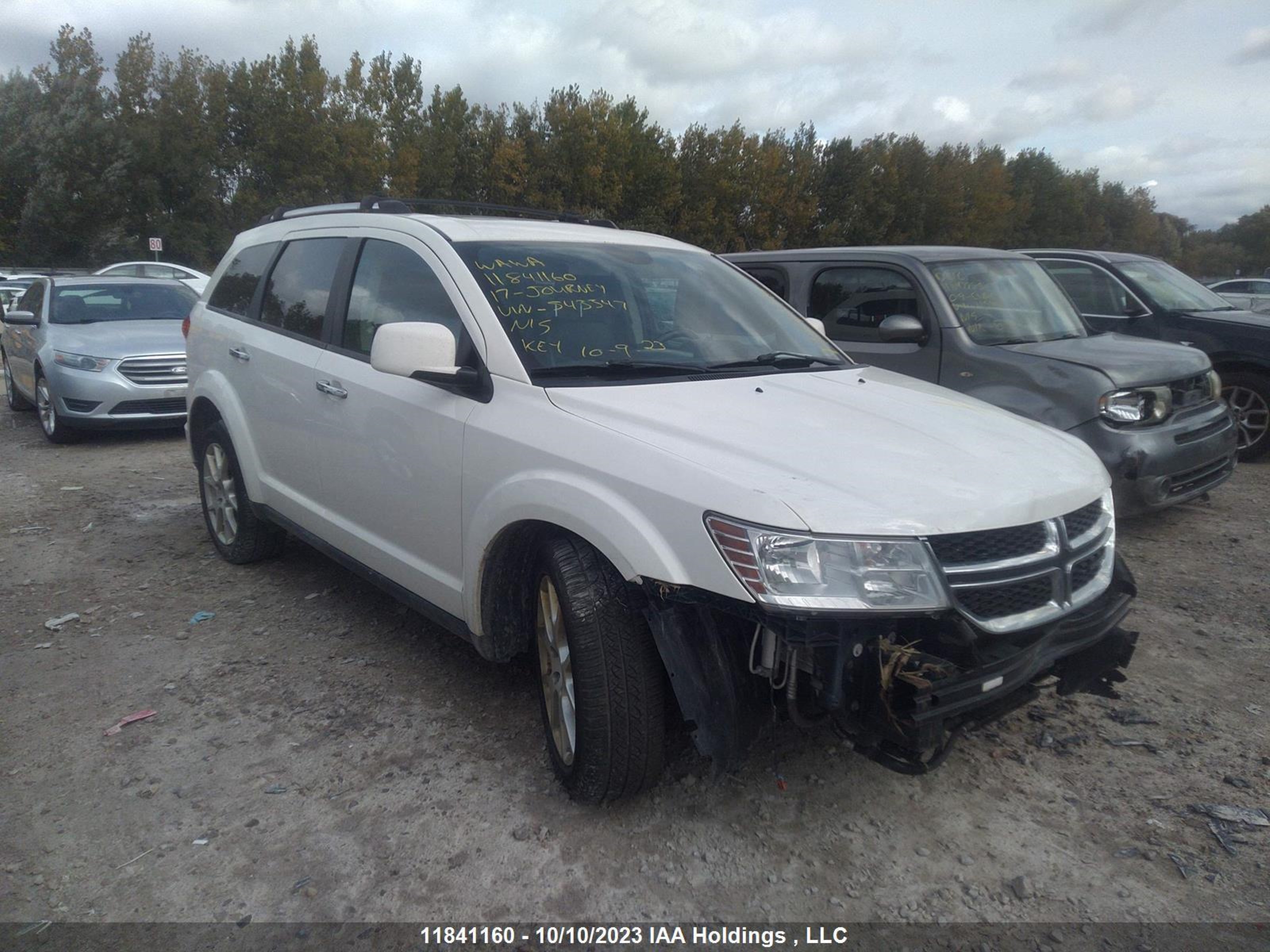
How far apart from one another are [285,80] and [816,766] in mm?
38901

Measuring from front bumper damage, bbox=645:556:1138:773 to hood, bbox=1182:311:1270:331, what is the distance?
657cm

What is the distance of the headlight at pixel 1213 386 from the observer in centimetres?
619

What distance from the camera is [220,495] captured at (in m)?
5.27

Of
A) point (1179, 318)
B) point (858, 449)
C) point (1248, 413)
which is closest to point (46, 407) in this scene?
point (858, 449)

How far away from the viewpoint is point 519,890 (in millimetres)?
2607

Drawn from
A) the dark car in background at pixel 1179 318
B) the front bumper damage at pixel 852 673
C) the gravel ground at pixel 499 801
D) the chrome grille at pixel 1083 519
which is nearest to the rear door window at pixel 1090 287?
the dark car in background at pixel 1179 318

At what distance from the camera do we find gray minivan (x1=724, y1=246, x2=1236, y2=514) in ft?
17.7

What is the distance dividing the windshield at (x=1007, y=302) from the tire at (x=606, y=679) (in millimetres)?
3962

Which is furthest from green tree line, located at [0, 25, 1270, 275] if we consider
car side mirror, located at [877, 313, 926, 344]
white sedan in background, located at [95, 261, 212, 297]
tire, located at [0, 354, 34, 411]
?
car side mirror, located at [877, 313, 926, 344]

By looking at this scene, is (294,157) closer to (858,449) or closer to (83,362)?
(83,362)

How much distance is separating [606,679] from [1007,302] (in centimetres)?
468

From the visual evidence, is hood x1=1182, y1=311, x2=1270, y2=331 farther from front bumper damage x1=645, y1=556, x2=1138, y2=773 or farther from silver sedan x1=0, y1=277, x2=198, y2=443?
silver sedan x1=0, y1=277, x2=198, y2=443

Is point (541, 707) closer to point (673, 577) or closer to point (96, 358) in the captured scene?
point (673, 577)

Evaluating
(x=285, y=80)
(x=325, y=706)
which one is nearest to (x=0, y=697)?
(x=325, y=706)
